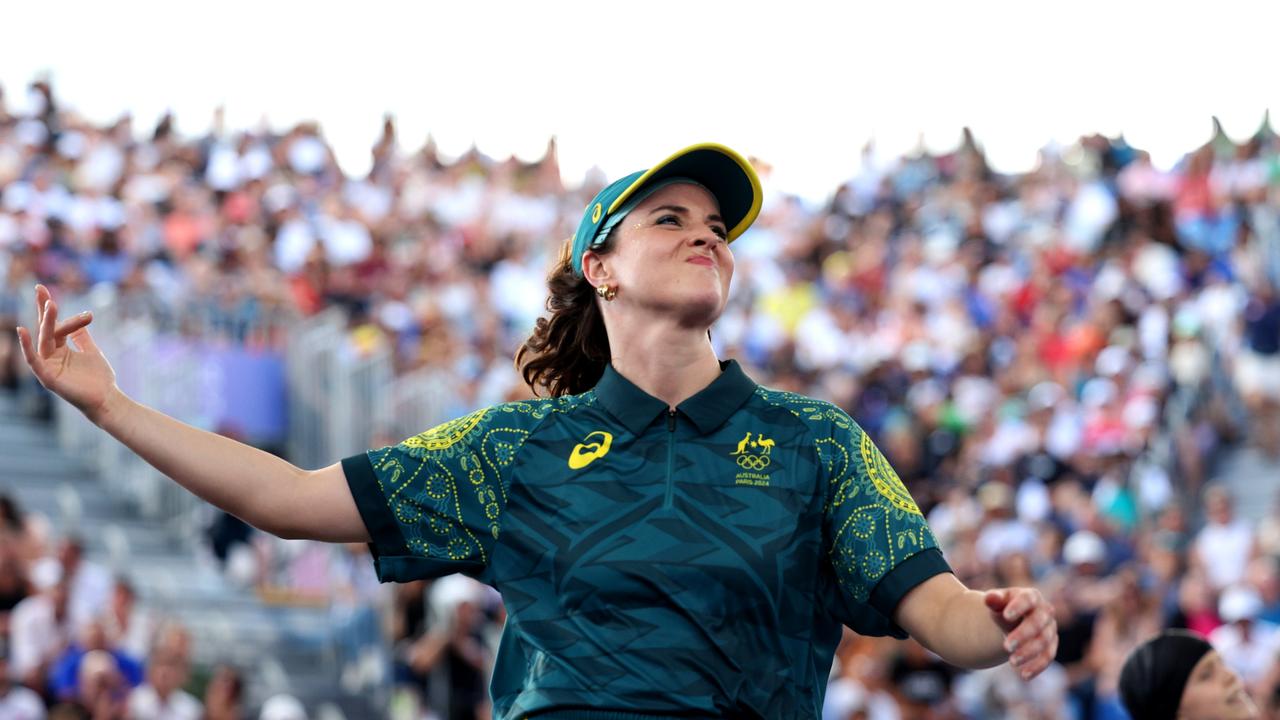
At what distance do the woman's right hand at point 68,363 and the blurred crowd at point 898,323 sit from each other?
6.40 m

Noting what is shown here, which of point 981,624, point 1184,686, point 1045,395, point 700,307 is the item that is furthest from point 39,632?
point 1045,395

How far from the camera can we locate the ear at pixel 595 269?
3.61 m

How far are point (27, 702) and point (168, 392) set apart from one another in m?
4.46

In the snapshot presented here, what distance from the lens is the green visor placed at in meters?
3.46

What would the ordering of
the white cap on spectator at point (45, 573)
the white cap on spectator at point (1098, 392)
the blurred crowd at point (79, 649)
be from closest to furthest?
the blurred crowd at point (79, 649)
the white cap on spectator at point (45, 573)
the white cap on spectator at point (1098, 392)

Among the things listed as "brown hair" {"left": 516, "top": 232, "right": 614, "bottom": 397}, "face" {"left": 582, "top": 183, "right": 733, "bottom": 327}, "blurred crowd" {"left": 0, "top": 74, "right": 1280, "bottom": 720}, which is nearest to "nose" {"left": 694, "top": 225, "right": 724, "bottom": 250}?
"face" {"left": 582, "top": 183, "right": 733, "bottom": 327}

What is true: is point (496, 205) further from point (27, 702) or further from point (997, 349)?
point (27, 702)

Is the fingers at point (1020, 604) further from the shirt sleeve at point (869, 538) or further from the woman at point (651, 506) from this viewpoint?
the shirt sleeve at point (869, 538)

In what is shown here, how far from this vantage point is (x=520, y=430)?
342 centimetres

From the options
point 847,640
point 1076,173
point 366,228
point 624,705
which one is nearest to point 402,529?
point 624,705

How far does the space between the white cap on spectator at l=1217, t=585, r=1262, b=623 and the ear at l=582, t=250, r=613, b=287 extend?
7.89 metres

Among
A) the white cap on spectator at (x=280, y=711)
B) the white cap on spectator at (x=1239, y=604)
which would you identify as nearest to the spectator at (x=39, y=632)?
the white cap on spectator at (x=280, y=711)

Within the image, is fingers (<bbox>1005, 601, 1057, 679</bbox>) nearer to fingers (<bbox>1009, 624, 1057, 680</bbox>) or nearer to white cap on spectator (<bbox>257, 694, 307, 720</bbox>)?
fingers (<bbox>1009, 624, 1057, 680</bbox>)

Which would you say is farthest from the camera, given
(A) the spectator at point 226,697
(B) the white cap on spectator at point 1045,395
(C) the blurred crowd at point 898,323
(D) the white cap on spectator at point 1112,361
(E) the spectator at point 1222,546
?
(B) the white cap on spectator at point 1045,395
